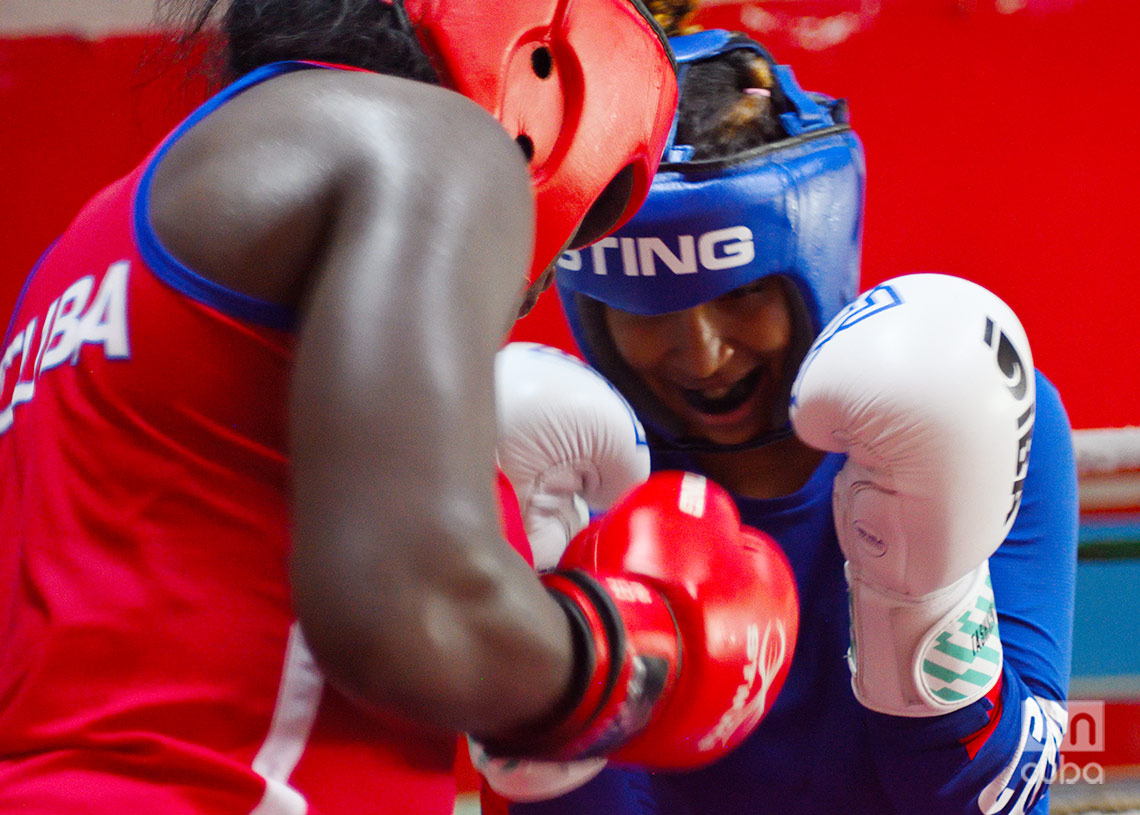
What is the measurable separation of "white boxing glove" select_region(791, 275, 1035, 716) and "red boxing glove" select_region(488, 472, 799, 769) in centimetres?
26

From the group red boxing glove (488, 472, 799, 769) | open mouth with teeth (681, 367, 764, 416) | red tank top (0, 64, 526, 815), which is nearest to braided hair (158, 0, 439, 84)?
red tank top (0, 64, 526, 815)

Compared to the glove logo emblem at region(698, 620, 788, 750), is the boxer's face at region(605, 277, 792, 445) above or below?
below

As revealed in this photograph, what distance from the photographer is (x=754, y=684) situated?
70 centimetres

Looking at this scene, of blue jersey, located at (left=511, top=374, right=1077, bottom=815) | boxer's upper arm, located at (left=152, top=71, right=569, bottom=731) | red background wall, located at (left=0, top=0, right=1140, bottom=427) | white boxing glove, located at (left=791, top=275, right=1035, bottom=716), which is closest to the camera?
boxer's upper arm, located at (left=152, top=71, right=569, bottom=731)

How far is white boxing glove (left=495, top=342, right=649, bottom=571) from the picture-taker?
121 centimetres

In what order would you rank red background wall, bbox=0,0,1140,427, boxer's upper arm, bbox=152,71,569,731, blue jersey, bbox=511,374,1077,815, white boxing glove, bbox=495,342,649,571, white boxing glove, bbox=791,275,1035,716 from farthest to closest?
1. red background wall, bbox=0,0,1140,427
2. white boxing glove, bbox=495,342,649,571
3. blue jersey, bbox=511,374,1077,815
4. white boxing glove, bbox=791,275,1035,716
5. boxer's upper arm, bbox=152,71,569,731

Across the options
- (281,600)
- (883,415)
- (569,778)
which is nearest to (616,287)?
(883,415)

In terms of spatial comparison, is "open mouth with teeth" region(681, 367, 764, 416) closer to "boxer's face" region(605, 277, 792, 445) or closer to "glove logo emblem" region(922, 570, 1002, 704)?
"boxer's face" region(605, 277, 792, 445)

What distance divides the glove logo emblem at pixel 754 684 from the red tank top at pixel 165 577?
0.23m

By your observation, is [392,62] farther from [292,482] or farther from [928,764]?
[928,764]

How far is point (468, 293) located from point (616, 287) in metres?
0.74

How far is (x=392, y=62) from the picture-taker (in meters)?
0.66

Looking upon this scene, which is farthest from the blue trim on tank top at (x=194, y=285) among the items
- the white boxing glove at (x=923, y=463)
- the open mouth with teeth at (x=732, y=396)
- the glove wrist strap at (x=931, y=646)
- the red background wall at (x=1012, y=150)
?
the red background wall at (x=1012, y=150)

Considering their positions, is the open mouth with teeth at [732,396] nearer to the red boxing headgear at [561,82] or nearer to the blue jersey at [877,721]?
the blue jersey at [877,721]
